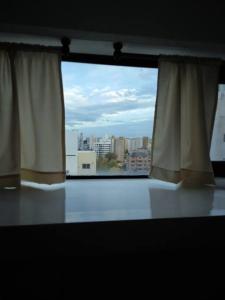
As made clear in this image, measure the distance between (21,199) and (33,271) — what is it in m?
0.34

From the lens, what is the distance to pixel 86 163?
5.36 feet

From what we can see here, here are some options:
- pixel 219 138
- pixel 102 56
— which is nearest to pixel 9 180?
pixel 102 56

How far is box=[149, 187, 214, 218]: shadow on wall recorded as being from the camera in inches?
39.5

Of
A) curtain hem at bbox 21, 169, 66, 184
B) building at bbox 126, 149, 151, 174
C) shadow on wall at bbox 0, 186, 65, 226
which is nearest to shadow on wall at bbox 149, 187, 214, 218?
building at bbox 126, 149, 151, 174

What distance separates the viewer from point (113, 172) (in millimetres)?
1687

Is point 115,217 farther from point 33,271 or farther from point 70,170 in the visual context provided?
point 70,170

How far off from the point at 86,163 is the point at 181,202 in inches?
26.6

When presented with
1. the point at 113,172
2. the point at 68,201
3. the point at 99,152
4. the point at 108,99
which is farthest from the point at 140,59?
the point at 68,201

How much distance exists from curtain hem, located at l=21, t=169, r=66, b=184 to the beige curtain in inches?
20.8

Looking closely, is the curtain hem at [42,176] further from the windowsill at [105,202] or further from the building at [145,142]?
the building at [145,142]

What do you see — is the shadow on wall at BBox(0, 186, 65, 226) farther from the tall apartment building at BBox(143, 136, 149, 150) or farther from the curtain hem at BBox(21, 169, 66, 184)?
the tall apartment building at BBox(143, 136, 149, 150)

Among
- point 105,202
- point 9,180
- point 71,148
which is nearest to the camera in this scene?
point 105,202

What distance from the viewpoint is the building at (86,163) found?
5.29 feet

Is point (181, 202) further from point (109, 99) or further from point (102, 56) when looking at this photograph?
point (102, 56)
